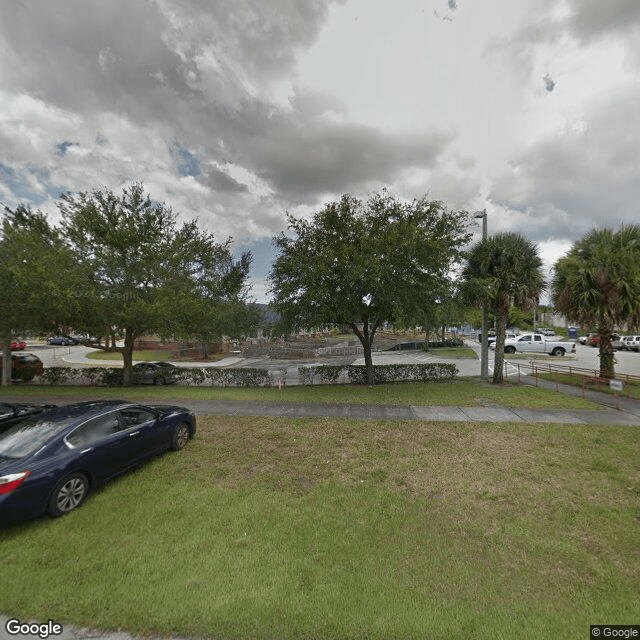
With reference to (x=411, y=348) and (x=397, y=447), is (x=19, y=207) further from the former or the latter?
(x=411, y=348)

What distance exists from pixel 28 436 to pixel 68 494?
108 centimetres

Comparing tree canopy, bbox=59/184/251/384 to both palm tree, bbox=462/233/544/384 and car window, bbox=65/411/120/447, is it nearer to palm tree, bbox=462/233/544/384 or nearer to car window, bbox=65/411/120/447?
car window, bbox=65/411/120/447

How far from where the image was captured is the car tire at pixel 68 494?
169 inches

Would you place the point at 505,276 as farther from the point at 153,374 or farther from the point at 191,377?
the point at 153,374

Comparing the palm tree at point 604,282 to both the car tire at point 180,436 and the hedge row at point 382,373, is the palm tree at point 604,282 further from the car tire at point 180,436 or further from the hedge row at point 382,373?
the car tire at point 180,436

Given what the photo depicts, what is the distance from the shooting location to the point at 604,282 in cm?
1380

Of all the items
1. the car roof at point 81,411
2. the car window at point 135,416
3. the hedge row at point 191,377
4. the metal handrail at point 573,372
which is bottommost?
the hedge row at point 191,377

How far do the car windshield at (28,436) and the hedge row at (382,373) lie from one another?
11.3m

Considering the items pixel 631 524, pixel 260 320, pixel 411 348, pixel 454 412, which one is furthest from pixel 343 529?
pixel 411 348

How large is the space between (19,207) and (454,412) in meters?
24.2

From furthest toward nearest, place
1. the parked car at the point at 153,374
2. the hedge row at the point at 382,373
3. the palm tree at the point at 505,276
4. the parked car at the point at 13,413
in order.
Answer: the parked car at the point at 153,374 → the hedge row at the point at 382,373 → the palm tree at the point at 505,276 → the parked car at the point at 13,413

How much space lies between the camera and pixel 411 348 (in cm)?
3909

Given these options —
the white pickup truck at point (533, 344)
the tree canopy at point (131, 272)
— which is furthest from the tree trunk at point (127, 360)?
the white pickup truck at point (533, 344)

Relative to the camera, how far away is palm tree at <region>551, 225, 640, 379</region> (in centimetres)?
1355
